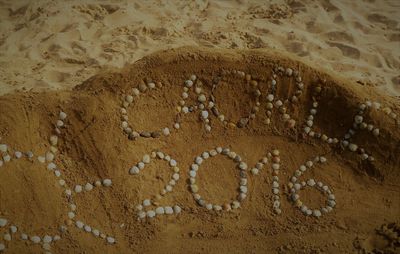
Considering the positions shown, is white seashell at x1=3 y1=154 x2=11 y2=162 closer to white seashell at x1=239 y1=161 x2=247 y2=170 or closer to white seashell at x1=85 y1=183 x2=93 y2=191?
white seashell at x1=85 y1=183 x2=93 y2=191

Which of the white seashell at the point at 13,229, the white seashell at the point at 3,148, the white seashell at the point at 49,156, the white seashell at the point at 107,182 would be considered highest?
the white seashell at the point at 3,148

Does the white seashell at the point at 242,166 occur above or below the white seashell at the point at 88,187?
above

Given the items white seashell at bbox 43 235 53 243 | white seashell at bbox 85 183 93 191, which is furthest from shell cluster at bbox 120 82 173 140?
white seashell at bbox 43 235 53 243

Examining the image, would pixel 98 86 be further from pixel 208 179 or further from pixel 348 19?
pixel 348 19

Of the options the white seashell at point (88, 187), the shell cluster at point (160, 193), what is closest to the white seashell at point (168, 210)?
the shell cluster at point (160, 193)

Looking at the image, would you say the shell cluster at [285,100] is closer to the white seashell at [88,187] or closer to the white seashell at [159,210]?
the white seashell at [159,210]

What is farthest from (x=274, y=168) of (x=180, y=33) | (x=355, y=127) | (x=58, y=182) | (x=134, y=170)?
(x=180, y=33)
